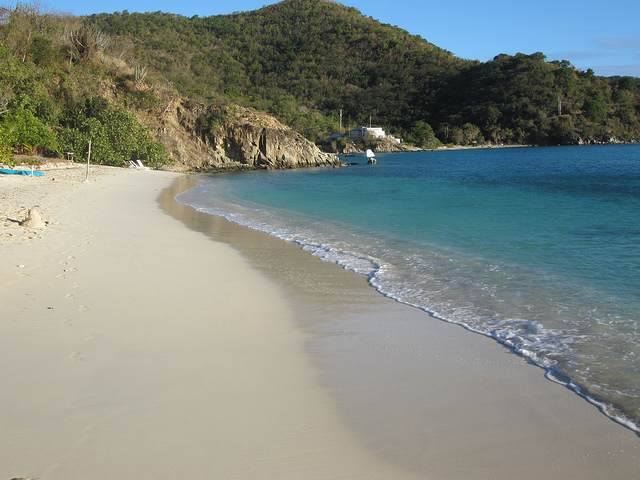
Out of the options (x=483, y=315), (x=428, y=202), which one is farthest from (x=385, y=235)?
(x=428, y=202)

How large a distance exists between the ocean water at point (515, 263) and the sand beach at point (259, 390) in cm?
45

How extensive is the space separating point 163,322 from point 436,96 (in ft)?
409

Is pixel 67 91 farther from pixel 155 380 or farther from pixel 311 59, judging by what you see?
pixel 311 59

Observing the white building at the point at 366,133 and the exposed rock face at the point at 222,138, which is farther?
the white building at the point at 366,133

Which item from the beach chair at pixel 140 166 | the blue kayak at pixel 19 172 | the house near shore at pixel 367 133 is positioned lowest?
the blue kayak at pixel 19 172

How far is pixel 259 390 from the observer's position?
359 centimetres

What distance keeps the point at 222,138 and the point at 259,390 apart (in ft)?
→ 142

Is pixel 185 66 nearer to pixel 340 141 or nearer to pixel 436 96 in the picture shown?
pixel 340 141

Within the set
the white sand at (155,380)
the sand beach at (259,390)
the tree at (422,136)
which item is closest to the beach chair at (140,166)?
the white sand at (155,380)

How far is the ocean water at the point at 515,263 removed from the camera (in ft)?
14.7

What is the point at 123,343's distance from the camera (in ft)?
14.1

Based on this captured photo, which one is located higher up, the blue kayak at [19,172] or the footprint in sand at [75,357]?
the blue kayak at [19,172]

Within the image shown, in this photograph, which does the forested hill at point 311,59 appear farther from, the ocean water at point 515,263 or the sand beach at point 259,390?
the sand beach at point 259,390

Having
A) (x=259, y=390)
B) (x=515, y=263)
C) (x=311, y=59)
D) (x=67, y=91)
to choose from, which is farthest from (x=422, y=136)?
(x=259, y=390)
